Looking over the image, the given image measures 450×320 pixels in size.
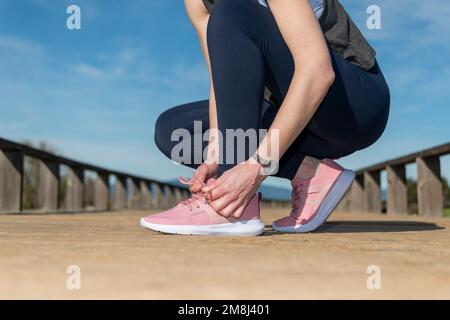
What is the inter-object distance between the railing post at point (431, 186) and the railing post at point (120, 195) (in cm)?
509

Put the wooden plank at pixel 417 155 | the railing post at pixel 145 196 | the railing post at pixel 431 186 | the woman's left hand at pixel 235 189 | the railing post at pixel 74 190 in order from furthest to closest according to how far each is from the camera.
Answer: the railing post at pixel 145 196 < the railing post at pixel 74 190 < the railing post at pixel 431 186 < the wooden plank at pixel 417 155 < the woman's left hand at pixel 235 189

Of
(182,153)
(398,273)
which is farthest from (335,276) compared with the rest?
(182,153)

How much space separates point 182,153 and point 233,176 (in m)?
0.64

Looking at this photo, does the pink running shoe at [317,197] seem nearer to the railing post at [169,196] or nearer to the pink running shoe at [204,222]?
the pink running shoe at [204,222]

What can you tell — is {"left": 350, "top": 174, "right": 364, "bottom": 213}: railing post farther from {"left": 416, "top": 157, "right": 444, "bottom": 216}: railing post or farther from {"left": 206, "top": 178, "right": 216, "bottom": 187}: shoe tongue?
{"left": 206, "top": 178, "right": 216, "bottom": 187}: shoe tongue

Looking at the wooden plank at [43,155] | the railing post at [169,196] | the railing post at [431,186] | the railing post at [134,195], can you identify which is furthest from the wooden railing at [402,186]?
the railing post at [169,196]

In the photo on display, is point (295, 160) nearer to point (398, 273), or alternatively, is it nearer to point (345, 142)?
point (345, 142)

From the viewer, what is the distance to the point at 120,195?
27.3ft

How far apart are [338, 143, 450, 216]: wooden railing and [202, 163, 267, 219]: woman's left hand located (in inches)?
100

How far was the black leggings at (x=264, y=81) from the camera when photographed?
5.37 feet

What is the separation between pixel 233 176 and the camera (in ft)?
4.98

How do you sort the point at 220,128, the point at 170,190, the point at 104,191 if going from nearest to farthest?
the point at 220,128 → the point at 104,191 → the point at 170,190

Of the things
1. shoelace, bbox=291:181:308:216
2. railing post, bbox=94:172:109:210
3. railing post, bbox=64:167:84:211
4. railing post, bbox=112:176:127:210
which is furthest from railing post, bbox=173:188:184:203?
shoelace, bbox=291:181:308:216

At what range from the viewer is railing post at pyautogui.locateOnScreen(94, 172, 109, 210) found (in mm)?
7336
